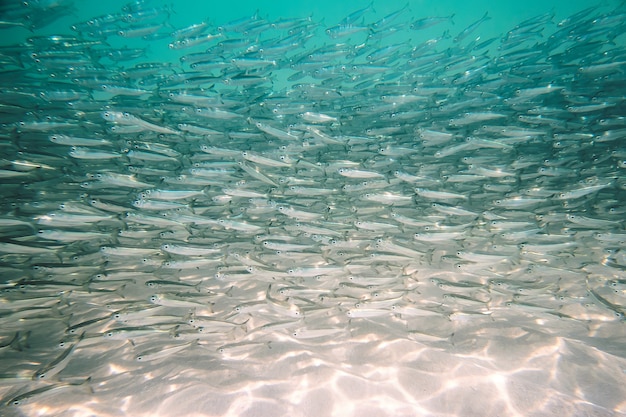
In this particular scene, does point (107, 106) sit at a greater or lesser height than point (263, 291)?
greater

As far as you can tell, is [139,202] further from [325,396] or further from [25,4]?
[25,4]

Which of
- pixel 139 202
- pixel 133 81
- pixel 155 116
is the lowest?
pixel 139 202

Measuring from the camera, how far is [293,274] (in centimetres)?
498

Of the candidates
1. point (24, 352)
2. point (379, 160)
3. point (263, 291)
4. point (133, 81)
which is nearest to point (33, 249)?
point (24, 352)

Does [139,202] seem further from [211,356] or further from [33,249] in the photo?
[211,356]

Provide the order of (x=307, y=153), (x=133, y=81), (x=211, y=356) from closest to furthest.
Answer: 1. (x=211, y=356)
2. (x=307, y=153)
3. (x=133, y=81)

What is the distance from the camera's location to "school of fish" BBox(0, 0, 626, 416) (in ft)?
12.4

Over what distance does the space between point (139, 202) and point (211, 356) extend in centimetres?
299

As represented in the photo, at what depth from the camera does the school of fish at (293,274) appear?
3.77m

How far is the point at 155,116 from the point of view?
9062 millimetres

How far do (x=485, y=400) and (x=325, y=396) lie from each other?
182cm

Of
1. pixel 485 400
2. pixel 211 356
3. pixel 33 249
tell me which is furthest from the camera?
pixel 33 249

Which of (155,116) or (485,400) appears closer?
(485,400)

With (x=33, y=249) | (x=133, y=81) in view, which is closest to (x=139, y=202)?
(x=33, y=249)
